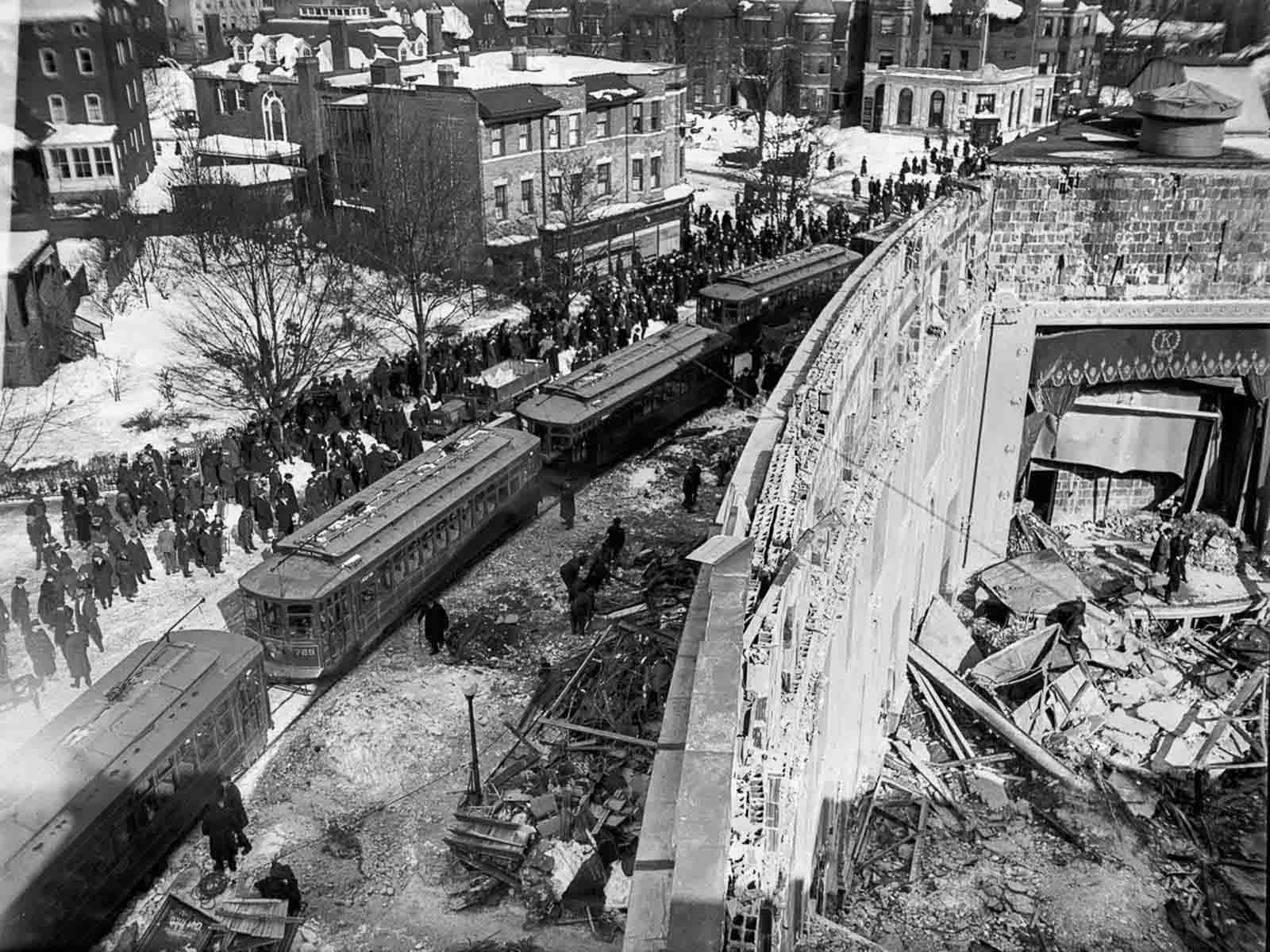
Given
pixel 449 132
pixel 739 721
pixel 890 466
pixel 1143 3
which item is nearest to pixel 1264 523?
pixel 890 466

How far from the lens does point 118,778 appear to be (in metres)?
13.6

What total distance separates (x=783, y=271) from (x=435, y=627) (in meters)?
20.5

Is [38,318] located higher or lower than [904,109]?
lower

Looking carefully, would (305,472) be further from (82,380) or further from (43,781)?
(43,781)

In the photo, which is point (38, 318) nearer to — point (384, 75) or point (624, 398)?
point (384, 75)

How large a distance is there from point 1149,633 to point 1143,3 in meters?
51.5

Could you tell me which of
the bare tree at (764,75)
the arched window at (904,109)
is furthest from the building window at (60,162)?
the arched window at (904,109)

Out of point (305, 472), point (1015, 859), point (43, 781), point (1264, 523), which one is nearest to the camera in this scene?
point (43, 781)

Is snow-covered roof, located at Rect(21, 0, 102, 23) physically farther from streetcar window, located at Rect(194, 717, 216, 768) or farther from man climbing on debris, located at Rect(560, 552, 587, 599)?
man climbing on debris, located at Rect(560, 552, 587, 599)

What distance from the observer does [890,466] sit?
51.8 ft

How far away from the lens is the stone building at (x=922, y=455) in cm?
877

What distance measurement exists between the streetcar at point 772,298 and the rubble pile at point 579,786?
1502cm

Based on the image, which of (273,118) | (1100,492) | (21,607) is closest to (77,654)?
(21,607)

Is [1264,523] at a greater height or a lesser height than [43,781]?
lesser
